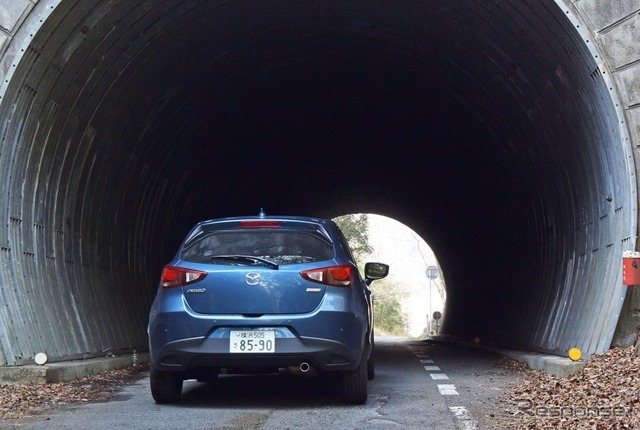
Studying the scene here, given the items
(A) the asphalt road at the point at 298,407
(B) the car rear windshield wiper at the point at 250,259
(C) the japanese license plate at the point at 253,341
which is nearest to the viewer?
(A) the asphalt road at the point at 298,407

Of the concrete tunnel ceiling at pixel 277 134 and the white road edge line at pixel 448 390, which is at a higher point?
the concrete tunnel ceiling at pixel 277 134

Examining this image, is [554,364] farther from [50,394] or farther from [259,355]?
[50,394]

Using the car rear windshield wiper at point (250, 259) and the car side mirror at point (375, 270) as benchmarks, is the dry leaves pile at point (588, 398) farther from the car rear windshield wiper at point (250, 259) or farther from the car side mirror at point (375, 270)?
the car rear windshield wiper at point (250, 259)

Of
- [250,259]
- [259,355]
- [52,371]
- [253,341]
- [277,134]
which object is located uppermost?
[277,134]

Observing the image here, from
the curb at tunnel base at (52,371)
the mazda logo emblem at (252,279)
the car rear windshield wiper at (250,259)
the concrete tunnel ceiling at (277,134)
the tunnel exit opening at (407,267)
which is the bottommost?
the curb at tunnel base at (52,371)

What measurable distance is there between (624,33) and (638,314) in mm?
2905

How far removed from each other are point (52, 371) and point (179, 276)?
2364 millimetres

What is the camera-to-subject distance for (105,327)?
13.2 meters

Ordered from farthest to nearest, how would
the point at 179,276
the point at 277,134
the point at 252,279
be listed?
the point at 277,134, the point at 179,276, the point at 252,279

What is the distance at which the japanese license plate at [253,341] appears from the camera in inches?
302

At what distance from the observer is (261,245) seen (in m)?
8.23

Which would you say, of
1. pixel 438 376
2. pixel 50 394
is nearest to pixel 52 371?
pixel 50 394

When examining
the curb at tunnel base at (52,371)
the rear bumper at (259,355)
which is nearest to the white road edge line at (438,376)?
the rear bumper at (259,355)

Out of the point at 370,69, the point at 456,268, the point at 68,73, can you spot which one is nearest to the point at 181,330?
the point at 68,73
